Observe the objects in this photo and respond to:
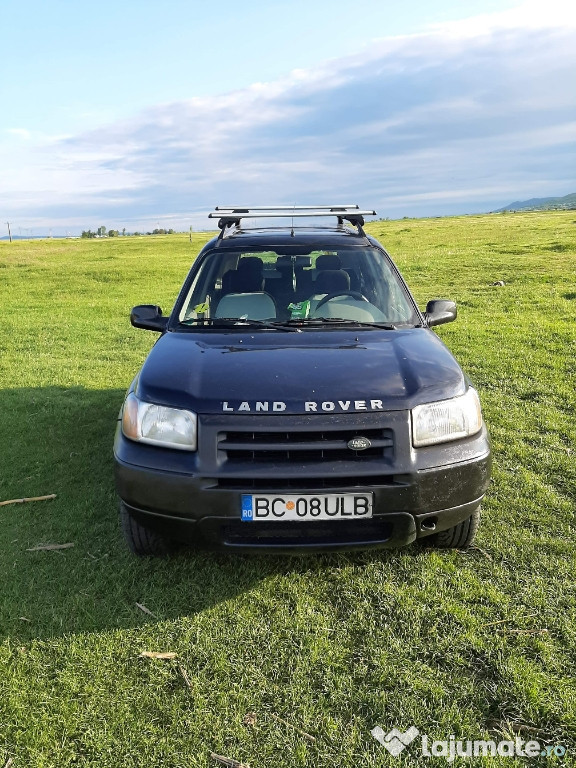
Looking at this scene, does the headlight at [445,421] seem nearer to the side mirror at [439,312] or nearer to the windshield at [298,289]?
the windshield at [298,289]

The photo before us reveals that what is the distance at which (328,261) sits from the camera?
4.46 metres

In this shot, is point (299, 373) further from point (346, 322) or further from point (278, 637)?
point (278, 637)

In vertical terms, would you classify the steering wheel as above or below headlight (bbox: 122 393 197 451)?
above

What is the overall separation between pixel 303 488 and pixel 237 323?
1.45m

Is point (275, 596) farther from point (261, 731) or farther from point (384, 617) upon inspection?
point (261, 731)

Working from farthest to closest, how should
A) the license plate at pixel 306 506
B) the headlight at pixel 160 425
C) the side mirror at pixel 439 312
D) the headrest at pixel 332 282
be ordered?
the headrest at pixel 332 282, the side mirror at pixel 439 312, the headlight at pixel 160 425, the license plate at pixel 306 506

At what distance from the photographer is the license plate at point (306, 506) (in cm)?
273

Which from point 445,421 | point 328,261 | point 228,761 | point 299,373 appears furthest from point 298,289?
point 228,761

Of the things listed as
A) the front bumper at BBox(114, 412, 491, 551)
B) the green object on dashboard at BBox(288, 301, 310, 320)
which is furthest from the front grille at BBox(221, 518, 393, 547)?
the green object on dashboard at BBox(288, 301, 310, 320)

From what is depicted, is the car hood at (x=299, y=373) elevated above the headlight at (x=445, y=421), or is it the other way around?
the car hood at (x=299, y=373)

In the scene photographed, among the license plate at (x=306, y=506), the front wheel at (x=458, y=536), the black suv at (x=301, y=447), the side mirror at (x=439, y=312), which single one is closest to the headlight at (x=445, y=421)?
the black suv at (x=301, y=447)

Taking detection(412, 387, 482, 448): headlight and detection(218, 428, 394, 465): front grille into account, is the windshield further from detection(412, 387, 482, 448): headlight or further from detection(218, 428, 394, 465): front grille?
detection(218, 428, 394, 465): front grille

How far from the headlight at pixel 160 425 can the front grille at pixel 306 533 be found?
0.45 metres

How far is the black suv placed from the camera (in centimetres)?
275
